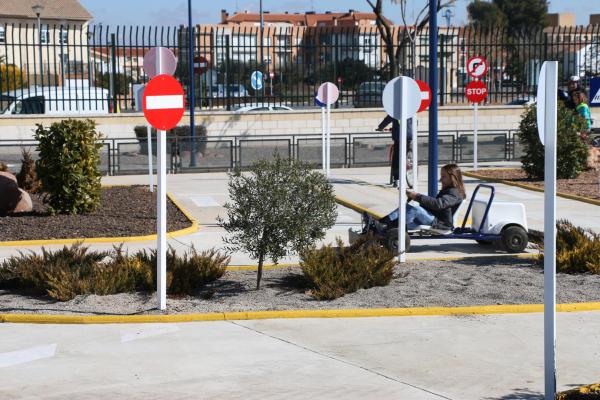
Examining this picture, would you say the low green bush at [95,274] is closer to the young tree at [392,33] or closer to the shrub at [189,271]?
the shrub at [189,271]

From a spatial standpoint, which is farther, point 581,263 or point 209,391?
point 581,263

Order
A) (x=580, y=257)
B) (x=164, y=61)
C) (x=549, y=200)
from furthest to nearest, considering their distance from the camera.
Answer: (x=580, y=257), (x=164, y=61), (x=549, y=200)

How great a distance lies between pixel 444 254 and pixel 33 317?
19.1ft

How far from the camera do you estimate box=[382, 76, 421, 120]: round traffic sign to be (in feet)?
41.7

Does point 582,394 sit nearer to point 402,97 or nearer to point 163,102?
point 163,102

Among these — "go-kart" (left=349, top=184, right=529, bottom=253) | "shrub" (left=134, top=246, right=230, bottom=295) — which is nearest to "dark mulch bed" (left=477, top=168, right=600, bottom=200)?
"go-kart" (left=349, top=184, right=529, bottom=253)

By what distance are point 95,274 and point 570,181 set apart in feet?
46.2

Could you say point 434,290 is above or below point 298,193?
below

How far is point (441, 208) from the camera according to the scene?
44.9ft

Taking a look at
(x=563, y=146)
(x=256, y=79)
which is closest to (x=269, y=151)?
(x=256, y=79)

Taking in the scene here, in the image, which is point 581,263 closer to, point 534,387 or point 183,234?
point 534,387

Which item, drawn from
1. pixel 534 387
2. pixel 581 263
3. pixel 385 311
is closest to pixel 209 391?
pixel 534 387

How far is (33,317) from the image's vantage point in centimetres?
1015

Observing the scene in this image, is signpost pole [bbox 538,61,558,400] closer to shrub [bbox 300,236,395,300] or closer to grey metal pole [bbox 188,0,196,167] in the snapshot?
shrub [bbox 300,236,395,300]
